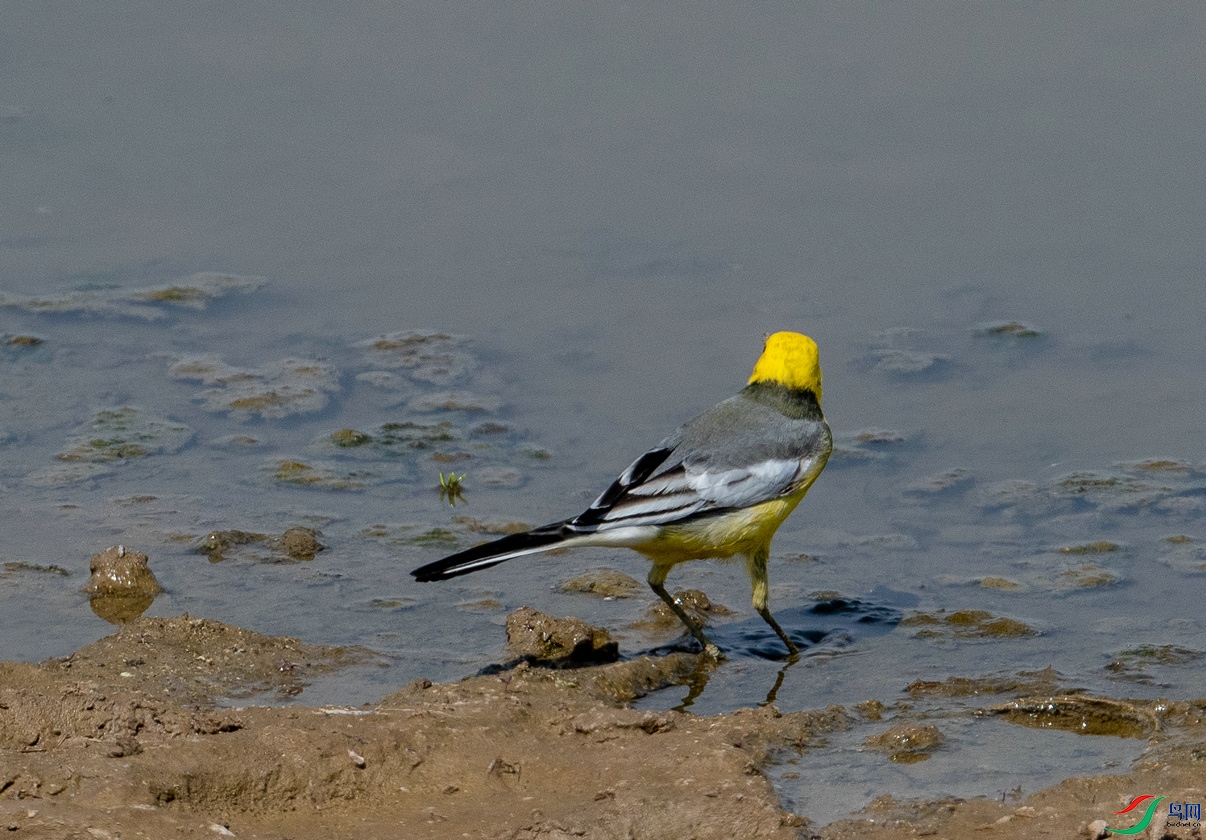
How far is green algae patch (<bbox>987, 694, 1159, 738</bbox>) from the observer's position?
5777mm

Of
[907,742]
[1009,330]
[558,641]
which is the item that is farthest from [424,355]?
[907,742]

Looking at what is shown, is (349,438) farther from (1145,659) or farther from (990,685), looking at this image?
(1145,659)

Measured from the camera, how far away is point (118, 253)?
37.2 feet

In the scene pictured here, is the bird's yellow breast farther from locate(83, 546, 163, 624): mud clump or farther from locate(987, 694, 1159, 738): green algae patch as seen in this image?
locate(83, 546, 163, 624): mud clump

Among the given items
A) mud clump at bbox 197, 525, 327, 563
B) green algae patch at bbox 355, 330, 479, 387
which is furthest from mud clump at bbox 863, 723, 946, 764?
green algae patch at bbox 355, 330, 479, 387

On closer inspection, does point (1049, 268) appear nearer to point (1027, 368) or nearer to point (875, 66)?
point (1027, 368)

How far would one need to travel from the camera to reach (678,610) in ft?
22.5

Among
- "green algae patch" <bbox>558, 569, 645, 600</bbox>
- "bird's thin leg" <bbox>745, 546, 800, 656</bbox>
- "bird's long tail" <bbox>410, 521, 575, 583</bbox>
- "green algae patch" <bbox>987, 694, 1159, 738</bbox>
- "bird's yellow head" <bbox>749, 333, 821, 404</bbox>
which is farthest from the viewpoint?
"green algae patch" <bbox>558, 569, 645, 600</bbox>

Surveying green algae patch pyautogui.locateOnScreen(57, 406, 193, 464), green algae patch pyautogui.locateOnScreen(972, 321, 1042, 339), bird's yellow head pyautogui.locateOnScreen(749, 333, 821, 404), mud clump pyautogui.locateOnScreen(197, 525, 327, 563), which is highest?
bird's yellow head pyautogui.locateOnScreen(749, 333, 821, 404)

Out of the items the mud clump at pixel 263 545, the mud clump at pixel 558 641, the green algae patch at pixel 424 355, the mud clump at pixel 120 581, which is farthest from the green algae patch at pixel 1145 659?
the green algae patch at pixel 424 355

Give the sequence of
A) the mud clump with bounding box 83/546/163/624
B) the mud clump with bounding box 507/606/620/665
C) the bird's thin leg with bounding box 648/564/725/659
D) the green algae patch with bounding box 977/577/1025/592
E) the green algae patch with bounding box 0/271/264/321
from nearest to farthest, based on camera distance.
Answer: the mud clump with bounding box 507/606/620/665
the bird's thin leg with bounding box 648/564/725/659
the mud clump with bounding box 83/546/163/624
the green algae patch with bounding box 977/577/1025/592
the green algae patch with bounding box 0/271/264/321

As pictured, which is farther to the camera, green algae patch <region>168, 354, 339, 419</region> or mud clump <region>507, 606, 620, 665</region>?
Answer: green algae patch <region>168, 354, 339, 419</region>

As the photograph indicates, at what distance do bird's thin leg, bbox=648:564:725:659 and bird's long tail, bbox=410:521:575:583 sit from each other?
904 millimetres

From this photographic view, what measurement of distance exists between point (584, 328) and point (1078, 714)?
17.5 feet
